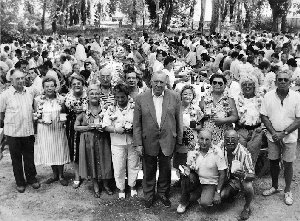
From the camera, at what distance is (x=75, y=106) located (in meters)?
5.49

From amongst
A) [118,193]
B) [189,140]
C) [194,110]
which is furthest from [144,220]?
[194,110]

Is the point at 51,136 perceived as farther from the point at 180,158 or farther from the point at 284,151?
the point at 284,151

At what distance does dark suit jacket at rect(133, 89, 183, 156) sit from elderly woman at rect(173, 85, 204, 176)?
11.3 inches

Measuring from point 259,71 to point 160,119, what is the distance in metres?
4.56

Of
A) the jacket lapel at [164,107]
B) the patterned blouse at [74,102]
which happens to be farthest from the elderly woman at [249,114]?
the patterned blouse at [74,102]

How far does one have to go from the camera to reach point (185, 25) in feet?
128

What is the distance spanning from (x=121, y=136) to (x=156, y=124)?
62 cm

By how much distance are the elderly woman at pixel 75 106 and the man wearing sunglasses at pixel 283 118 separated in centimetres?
247

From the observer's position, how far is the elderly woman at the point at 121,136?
518 centimetres

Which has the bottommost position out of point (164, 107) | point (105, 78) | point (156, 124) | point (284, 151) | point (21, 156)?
point (21, 156)

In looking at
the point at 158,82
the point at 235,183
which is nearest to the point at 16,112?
the point at 158,82

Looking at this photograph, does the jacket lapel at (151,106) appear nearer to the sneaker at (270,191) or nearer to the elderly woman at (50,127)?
the elderly woman at (50,127)

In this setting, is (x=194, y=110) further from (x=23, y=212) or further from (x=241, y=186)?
(x=23, y=212)

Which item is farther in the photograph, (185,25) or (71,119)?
(185,25)
